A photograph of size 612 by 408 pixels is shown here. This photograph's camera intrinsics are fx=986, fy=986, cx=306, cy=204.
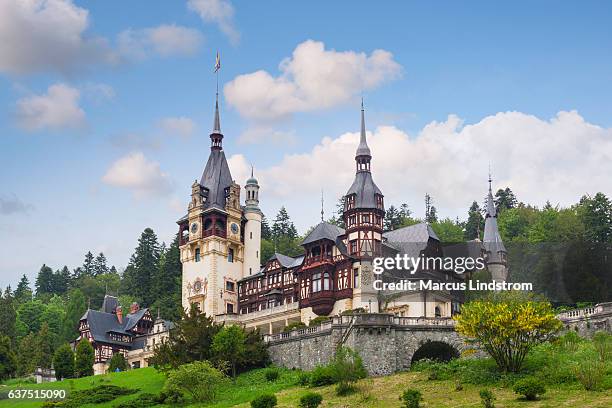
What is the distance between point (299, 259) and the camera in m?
95.3

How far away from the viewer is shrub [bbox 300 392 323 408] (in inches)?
2175

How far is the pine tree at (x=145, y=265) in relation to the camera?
136250 mm

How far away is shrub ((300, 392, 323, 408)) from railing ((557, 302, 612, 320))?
1977 cm

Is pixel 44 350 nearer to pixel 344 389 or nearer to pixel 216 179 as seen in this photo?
pixel 216 179

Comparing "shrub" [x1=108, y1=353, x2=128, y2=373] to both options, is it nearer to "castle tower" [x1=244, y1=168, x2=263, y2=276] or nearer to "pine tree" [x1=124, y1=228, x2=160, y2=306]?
"castle tower" [x1=244, y1=168, x2=263, y2=276]

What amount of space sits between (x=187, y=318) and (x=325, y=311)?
17.0 m

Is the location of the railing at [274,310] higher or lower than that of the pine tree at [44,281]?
lower

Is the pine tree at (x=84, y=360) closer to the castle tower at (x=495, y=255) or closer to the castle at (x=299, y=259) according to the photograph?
the castle at (x=299, y=259)

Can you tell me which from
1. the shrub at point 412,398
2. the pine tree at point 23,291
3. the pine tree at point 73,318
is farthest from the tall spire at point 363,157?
the pine tree at point 23,291

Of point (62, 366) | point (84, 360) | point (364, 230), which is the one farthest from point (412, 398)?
point (62, 366)

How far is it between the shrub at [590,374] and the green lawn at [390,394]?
496 mm

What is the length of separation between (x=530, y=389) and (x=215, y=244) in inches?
2110

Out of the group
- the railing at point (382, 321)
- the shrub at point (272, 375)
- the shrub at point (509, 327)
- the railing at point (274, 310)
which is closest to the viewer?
the shrub at point (509, 327)

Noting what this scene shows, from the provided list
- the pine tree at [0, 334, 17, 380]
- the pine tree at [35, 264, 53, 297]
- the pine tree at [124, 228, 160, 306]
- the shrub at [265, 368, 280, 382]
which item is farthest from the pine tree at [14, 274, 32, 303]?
the shrub at [265, 368, 280, 382]
